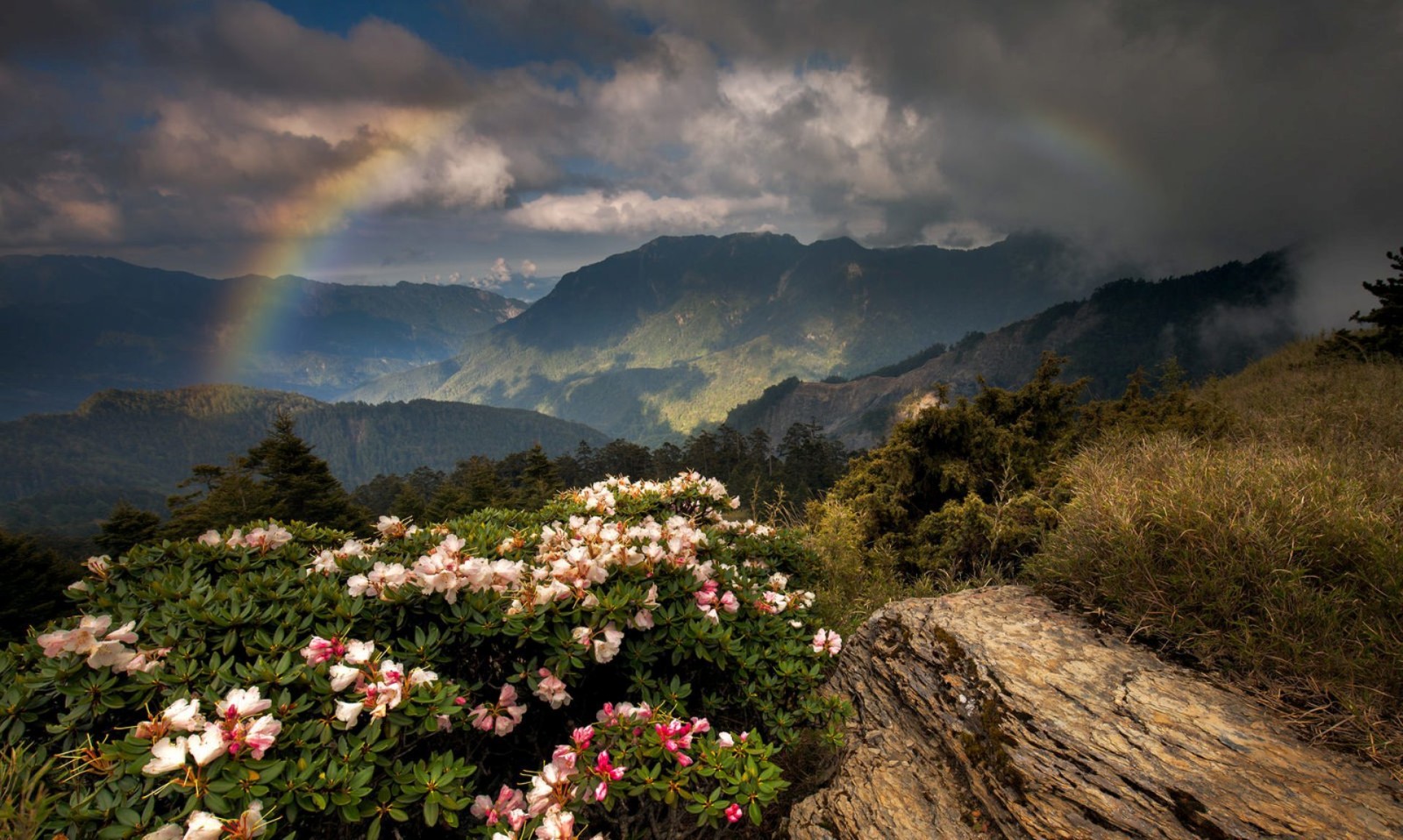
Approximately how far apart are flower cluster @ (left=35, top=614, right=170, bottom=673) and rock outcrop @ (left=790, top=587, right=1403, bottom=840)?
11.5ft

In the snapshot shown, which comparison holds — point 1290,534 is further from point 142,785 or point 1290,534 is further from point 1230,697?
point 142,785

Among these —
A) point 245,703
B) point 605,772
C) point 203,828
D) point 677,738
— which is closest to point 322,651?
point 245,703

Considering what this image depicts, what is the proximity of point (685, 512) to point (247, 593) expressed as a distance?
3.96m

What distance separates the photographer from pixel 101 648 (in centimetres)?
230

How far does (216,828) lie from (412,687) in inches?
29.9

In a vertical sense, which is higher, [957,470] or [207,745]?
[957,470]

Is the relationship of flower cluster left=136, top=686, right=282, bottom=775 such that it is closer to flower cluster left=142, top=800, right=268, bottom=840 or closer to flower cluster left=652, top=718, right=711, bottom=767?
flower cluster left=142, top=800, right=268, bottom=840

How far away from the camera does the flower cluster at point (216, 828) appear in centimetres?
178

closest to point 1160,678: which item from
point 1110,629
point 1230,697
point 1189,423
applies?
point 1230,697

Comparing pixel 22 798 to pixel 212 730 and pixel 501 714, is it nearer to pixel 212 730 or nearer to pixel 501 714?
pixel 212 730

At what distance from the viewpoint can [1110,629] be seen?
3492 millimetres

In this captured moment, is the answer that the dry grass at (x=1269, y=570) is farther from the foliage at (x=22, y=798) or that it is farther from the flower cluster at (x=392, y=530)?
the foliage at (x=22, y=798)

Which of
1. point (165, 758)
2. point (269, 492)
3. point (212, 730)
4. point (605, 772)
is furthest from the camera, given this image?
point (269, 492)

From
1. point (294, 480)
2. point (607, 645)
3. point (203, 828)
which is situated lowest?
point (294, 480)
